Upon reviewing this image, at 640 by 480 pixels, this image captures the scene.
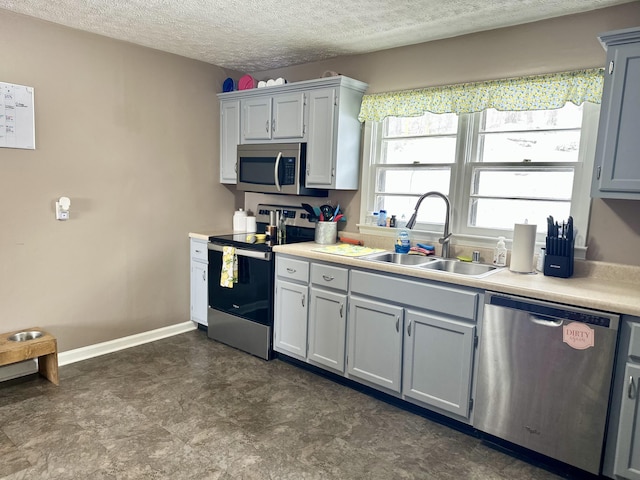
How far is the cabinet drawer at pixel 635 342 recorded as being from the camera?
196 centimetres

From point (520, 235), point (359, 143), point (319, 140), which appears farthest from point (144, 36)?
point (520, 235)

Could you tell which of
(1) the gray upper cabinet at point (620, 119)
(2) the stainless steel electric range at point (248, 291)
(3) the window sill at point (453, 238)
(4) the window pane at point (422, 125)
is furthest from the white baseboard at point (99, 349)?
(1) the gray upper cabinet at point (620, 119)

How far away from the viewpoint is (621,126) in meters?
2.21

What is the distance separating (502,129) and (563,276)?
105 centimetres

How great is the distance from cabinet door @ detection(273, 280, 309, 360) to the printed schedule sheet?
1.99 m

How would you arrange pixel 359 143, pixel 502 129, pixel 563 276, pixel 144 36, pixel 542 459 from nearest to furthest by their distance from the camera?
pixel 542 459 < pixel 563 276 < pixel 502 129 < pixel 144 36 < pixel 359 143

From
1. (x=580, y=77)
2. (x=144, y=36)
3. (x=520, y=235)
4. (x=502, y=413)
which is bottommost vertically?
(x=502, y=413)

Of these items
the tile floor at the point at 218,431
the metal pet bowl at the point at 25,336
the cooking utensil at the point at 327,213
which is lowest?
the tile floor at the point at 218,431

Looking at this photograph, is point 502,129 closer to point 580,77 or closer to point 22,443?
point 580,77

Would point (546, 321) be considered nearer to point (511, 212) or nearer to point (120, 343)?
point (511, 212)

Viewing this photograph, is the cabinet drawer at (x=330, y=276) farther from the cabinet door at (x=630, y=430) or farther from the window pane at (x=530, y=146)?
the cabinet door at (x=630, y=430)

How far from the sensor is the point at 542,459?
231 cm

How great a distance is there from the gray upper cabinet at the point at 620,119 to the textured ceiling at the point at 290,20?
0.44 meters

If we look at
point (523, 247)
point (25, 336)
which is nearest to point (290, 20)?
point (523, 247)
